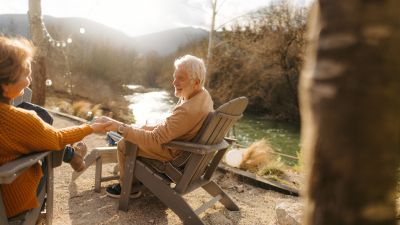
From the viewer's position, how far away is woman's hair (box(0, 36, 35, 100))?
86.4 inches

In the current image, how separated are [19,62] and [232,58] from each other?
21.6 m

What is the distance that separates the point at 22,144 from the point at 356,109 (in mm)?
2006

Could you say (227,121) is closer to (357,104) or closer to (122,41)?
(357,104)

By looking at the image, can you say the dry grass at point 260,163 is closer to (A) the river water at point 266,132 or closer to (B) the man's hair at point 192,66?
(B) the man's hair at point 192,66

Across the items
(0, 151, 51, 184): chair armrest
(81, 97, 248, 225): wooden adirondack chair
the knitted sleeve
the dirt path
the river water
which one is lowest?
the river water

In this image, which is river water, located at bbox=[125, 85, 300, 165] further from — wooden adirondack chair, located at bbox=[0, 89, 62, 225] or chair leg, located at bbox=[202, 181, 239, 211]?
wooden adirondack chair, located at bbox=[0, 89, 62, 225]

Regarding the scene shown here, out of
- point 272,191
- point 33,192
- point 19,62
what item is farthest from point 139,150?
point 272,191

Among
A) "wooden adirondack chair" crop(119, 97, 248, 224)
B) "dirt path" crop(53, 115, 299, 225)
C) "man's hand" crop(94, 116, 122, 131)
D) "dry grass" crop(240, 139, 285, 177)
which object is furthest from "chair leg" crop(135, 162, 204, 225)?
"dry grass" crop(240, 139, 285, 177)

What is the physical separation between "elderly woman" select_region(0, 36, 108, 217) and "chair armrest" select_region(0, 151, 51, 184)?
0.30ft

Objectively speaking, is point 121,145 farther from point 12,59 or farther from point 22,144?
point 12,59

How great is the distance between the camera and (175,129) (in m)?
3.39

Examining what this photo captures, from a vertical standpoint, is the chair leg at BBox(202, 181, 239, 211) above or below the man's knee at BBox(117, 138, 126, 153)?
below

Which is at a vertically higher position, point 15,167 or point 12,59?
point 12,59

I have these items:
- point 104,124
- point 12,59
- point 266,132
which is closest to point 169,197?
point 104,124
